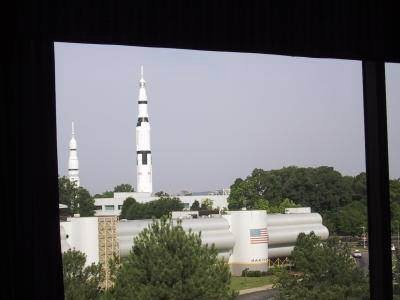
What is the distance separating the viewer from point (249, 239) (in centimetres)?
372

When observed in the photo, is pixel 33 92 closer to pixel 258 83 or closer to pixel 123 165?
pixel 123 165

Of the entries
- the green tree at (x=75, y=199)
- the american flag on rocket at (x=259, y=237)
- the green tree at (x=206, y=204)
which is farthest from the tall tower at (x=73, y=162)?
the american flag on rocket at (x=259, y=237)

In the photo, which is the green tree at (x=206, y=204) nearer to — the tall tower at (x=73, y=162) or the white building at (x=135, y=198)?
the white building at (x=135, y=198)

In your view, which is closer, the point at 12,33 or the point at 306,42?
the point at 12,33

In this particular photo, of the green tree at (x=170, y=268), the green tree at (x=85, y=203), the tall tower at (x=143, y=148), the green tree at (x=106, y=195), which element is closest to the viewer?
the green tree at (x=85, y=203)

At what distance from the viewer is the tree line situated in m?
3.49

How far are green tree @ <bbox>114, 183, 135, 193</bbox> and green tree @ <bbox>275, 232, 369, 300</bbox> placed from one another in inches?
52.8

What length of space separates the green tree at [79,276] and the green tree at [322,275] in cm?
143

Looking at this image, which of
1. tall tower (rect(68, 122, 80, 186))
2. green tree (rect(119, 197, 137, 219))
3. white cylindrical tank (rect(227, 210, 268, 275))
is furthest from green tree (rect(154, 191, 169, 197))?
tall tower (rect(68, 122, 80, 186))

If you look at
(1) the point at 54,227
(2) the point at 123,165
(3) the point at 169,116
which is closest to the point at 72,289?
(2) the point at 123,165

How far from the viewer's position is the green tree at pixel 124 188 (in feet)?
12.6

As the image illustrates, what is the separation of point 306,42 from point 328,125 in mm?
2555

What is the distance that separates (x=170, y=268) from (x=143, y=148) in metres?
0.88

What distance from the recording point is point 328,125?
4434mm
